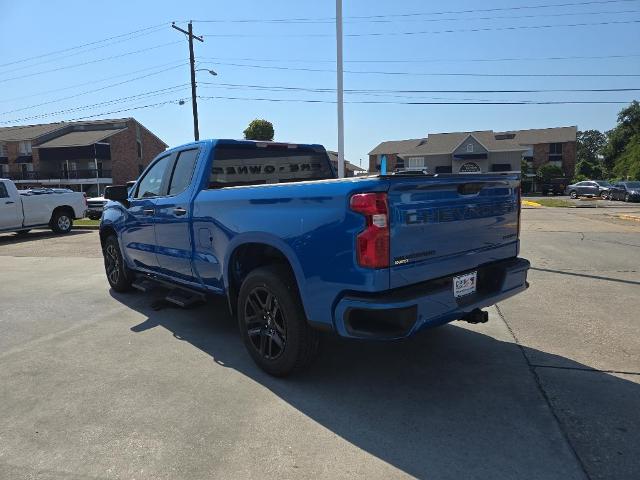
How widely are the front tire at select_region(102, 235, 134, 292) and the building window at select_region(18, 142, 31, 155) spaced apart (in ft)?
181

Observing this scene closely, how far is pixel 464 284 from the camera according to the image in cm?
356

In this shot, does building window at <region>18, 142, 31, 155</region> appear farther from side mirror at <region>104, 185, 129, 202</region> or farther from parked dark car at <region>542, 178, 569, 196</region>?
parked dark car at <region>542, 178, 569, 196</region>

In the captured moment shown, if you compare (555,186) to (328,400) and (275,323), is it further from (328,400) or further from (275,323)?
(328,400)

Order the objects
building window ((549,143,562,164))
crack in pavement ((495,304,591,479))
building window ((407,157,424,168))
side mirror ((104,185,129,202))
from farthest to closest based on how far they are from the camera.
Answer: building window ((549,143,562,164)) < building window ((407,157,424,168)) < side mirror ((104,185,129,202)) < crack in pavement ((495,304,591,479))

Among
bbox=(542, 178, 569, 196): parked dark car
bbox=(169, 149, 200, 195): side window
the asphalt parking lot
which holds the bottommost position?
bbox=(542, 178, 569, 196): parked dark car

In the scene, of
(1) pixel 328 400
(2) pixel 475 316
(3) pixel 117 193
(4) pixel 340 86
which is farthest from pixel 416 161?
(1) pixel 328 400

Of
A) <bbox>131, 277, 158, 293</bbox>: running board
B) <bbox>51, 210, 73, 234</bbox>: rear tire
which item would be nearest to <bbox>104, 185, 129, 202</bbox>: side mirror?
<bbox>131, 277, 158, 293</bbox>: running board

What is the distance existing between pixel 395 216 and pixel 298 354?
4.33 feet

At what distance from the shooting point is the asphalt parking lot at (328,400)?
2699mm

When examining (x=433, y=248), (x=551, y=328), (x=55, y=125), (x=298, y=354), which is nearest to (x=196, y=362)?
(x=298, y=354)

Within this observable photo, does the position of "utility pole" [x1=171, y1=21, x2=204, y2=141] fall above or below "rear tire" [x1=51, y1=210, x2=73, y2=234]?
above

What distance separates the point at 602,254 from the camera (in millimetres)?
9609

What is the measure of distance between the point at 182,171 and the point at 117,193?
4.90ft

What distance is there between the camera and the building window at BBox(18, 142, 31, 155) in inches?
2078
